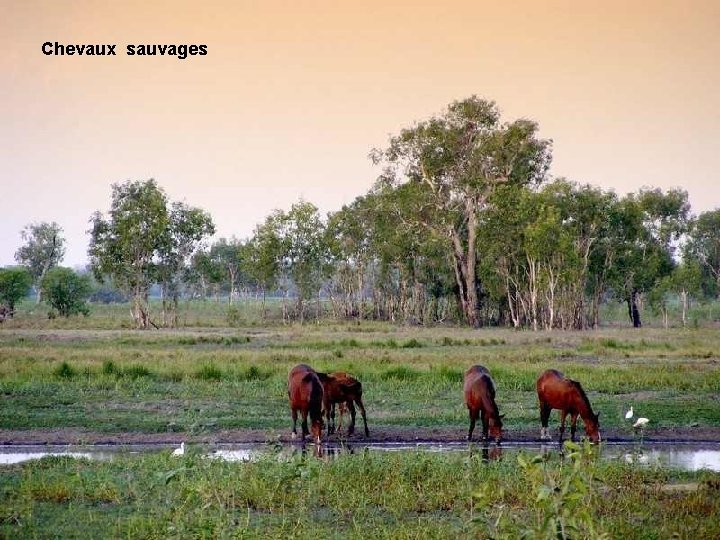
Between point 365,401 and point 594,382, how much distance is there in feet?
23.1

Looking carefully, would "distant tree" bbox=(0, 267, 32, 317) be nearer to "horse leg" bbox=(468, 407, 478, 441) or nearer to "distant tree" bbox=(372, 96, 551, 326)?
"distant tree" bbox=(372, 96, 551, 326)

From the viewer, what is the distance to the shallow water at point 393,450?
1739 centimetres

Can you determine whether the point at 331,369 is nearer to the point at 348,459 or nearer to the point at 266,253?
the point at 348,459

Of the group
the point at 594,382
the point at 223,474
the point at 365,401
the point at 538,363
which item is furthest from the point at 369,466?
the point at 538,363

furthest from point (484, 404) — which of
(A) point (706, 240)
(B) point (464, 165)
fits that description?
(A) point (706, 240)

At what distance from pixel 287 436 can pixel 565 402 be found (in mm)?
5608

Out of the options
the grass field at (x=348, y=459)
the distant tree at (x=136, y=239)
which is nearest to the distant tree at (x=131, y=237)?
the distant tree at (x=136, y=239)

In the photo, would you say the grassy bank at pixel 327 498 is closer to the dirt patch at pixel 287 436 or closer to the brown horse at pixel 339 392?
the dirt patch at pixel 287 436

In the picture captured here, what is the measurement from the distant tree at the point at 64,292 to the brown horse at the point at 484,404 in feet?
226

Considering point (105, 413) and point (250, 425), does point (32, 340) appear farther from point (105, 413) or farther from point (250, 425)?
point (250, 425)

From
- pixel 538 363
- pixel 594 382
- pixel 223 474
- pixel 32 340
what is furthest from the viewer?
pixel 32 340

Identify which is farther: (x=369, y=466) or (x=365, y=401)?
(x=365, y=401)

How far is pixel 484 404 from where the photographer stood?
1897 centimetres

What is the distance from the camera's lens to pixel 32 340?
1921 inches
